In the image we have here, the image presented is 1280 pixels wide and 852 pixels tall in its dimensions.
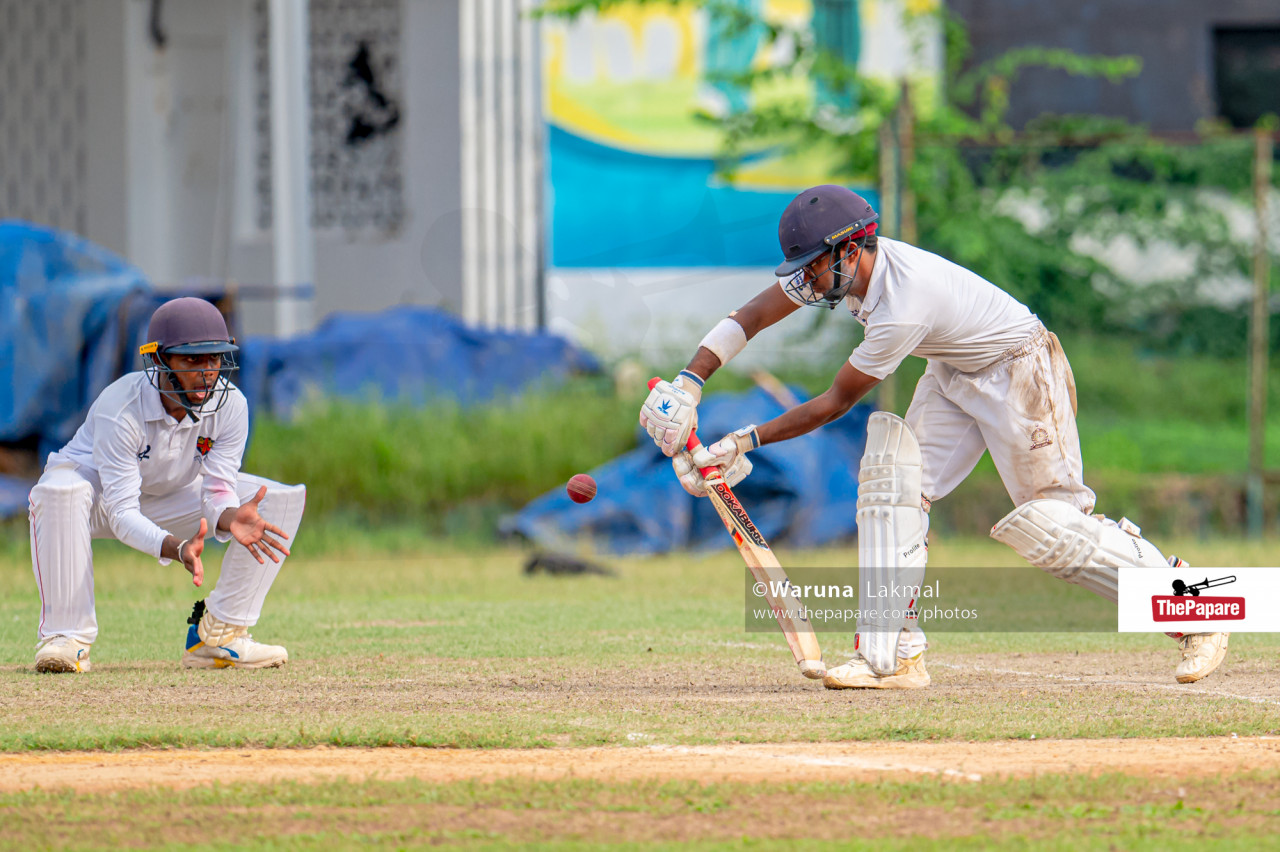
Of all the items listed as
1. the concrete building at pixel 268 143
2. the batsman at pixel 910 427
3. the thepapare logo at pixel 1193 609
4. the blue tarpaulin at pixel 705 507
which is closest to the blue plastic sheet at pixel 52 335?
the blue tarpaulin at pixel 705 507

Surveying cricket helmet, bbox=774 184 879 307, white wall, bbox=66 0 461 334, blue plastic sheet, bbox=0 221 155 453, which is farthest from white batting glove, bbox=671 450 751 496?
white wall, bbox=66 0 461 334

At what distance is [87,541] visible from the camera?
230 inches

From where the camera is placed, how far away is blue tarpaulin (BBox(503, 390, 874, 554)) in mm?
11305

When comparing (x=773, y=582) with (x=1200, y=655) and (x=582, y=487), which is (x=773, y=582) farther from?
(x=1200, y=655)

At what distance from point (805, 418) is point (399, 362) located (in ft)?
25.8

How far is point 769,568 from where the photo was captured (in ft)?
18.4

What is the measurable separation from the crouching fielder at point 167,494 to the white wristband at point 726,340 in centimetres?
181

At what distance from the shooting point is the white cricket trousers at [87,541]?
5785mm

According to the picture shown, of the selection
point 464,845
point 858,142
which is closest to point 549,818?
point 464,845

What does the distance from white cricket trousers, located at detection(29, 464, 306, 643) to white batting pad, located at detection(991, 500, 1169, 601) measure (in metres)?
2.89

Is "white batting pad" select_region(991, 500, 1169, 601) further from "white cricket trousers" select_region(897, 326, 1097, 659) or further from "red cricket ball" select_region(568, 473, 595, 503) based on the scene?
"red cricket ball" select_region(568, 473, 595, 503)

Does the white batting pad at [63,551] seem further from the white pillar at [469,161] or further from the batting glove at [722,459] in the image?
the white pillar at [469,161]

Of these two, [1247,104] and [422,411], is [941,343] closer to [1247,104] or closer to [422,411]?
[422,411]

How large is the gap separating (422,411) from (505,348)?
114 cm
